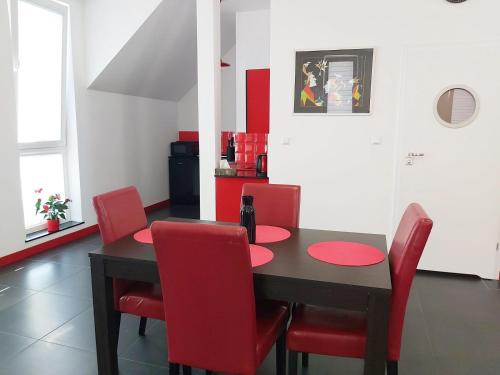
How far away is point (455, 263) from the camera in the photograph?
3.41 m

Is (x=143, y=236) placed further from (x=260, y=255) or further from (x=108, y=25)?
(x=108, y=25)

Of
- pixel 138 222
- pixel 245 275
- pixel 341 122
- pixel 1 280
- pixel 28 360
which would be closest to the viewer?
pixel 245 275

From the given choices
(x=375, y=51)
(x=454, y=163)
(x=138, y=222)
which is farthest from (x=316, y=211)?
(x=138, y=222)

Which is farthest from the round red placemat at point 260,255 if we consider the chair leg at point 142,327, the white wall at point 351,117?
the white wall at point 351,117

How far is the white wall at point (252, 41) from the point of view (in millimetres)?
4766

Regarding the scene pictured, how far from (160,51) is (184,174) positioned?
Result: 1965mm

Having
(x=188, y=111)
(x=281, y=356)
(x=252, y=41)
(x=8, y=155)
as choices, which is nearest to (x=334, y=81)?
(x=252, y=41)

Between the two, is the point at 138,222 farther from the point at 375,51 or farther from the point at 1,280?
the point at 375,51

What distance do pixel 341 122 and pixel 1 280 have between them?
3.29 metres

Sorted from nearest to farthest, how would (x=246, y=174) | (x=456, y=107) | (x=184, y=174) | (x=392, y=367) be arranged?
(x=392, y=367)
(x=456, y=107)
(x=246, y=174)
(x=184, y=174)

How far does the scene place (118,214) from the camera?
2162 millimetres

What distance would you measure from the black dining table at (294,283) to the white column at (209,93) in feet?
6.34

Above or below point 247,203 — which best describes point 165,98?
above

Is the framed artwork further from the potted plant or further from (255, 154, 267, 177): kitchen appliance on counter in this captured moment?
the potted plant
